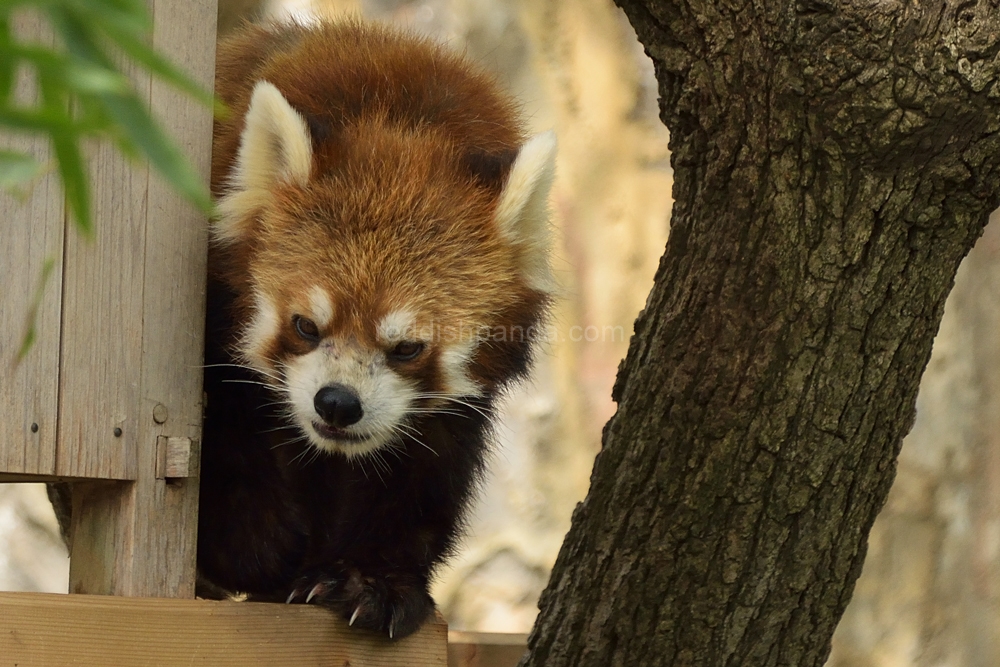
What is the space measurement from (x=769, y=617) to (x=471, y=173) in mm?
1564

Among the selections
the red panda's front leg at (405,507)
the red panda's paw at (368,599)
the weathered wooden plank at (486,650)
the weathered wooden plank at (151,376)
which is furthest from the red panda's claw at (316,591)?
the weathered wooden plank at (486,650)

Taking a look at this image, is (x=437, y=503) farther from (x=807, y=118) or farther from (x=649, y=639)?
(x=807, y=118)

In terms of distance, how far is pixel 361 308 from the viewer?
10.4ft

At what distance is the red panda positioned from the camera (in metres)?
3.21

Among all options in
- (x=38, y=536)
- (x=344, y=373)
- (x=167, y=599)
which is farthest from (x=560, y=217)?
(x=167, y=599)

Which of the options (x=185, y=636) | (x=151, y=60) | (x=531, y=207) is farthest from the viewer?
(x=531, y=207)

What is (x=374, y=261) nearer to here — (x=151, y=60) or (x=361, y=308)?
(x=361, y=308)

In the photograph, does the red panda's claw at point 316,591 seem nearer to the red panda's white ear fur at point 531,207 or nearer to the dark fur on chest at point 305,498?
the dark fur on chest at point 305,498

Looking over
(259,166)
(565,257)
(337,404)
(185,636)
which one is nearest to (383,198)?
(259,166)

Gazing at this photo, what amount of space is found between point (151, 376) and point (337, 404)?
495mm

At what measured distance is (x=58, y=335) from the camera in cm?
272

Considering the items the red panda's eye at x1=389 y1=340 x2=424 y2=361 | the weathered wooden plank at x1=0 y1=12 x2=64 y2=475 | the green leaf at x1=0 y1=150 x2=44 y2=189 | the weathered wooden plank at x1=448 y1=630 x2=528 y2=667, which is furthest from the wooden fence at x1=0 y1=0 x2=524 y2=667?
the green leaf at x1=0 y1=150 x2=44 y2=189

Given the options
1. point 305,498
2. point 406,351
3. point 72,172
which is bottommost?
point 305,498

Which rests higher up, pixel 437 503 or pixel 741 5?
pixel 741 5
